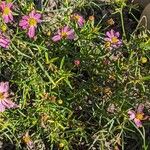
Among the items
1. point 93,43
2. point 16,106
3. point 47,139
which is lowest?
point 47,139

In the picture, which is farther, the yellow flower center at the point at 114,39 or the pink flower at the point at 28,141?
the yellow flower center at the point at 114,39

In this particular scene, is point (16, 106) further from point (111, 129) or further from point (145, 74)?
point (145, 74)

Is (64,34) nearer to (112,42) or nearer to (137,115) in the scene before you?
(112,42)

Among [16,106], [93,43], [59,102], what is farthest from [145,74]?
[16,106]

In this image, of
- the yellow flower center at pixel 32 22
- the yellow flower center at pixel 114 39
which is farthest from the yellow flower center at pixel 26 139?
the yellow flower center at pixel 114 39

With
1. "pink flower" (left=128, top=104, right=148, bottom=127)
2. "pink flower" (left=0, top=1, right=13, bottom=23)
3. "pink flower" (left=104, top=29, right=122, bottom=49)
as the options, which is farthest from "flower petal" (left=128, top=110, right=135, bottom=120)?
"pink flower" (left=0, top=1, right=13, bottom=23)

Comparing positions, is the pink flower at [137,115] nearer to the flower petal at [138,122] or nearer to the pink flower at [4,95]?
the flower petal at [138,122]
